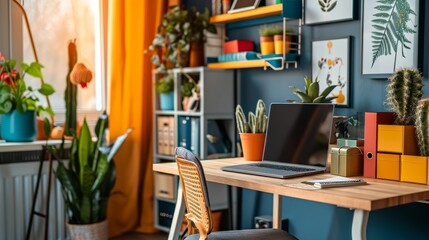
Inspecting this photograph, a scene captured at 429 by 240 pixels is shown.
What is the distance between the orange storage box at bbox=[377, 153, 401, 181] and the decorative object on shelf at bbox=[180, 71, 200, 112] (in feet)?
5.20

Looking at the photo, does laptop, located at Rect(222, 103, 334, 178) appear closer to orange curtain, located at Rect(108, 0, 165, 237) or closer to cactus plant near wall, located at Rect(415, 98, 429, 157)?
cactus plant near wall, located at Rect(415, 98, 429, 157)

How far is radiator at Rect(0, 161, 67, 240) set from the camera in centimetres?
341

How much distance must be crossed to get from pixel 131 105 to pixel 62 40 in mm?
679

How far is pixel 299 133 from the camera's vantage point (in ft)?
8.51

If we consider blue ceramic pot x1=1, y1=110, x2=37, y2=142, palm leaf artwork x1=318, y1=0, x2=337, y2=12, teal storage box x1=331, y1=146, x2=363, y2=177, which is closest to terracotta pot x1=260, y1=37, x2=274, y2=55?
palm leaf artwork x1=318, y1=0, x2=337, y2=12

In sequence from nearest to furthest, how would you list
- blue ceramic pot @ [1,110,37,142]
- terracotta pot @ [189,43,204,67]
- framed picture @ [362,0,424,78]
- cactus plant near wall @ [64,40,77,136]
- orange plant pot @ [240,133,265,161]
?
framed picture @ [362,0,424,78] < orange plant pot @ [240,133,265,161] < blue ceramic pot @ [1,110,37,142] < cactus plant near wall @ [64,40,77,136] < terracotta pot @ [189,43,204,67]

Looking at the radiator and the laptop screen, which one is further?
the radiator

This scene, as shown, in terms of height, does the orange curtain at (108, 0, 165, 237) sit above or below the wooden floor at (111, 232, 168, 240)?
above

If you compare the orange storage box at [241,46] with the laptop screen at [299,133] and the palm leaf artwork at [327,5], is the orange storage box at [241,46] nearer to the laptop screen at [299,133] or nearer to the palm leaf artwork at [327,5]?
the palm leaf artwork at [327,5]

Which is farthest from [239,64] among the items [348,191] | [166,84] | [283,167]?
[348,191]

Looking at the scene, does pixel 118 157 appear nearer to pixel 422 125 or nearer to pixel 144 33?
pixel 144 33

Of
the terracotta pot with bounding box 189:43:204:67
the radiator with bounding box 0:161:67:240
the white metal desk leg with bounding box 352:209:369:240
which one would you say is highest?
the terracotta pot with bounding box 189:43:204:67

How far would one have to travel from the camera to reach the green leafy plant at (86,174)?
3.44 m

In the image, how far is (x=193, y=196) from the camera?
216cm
